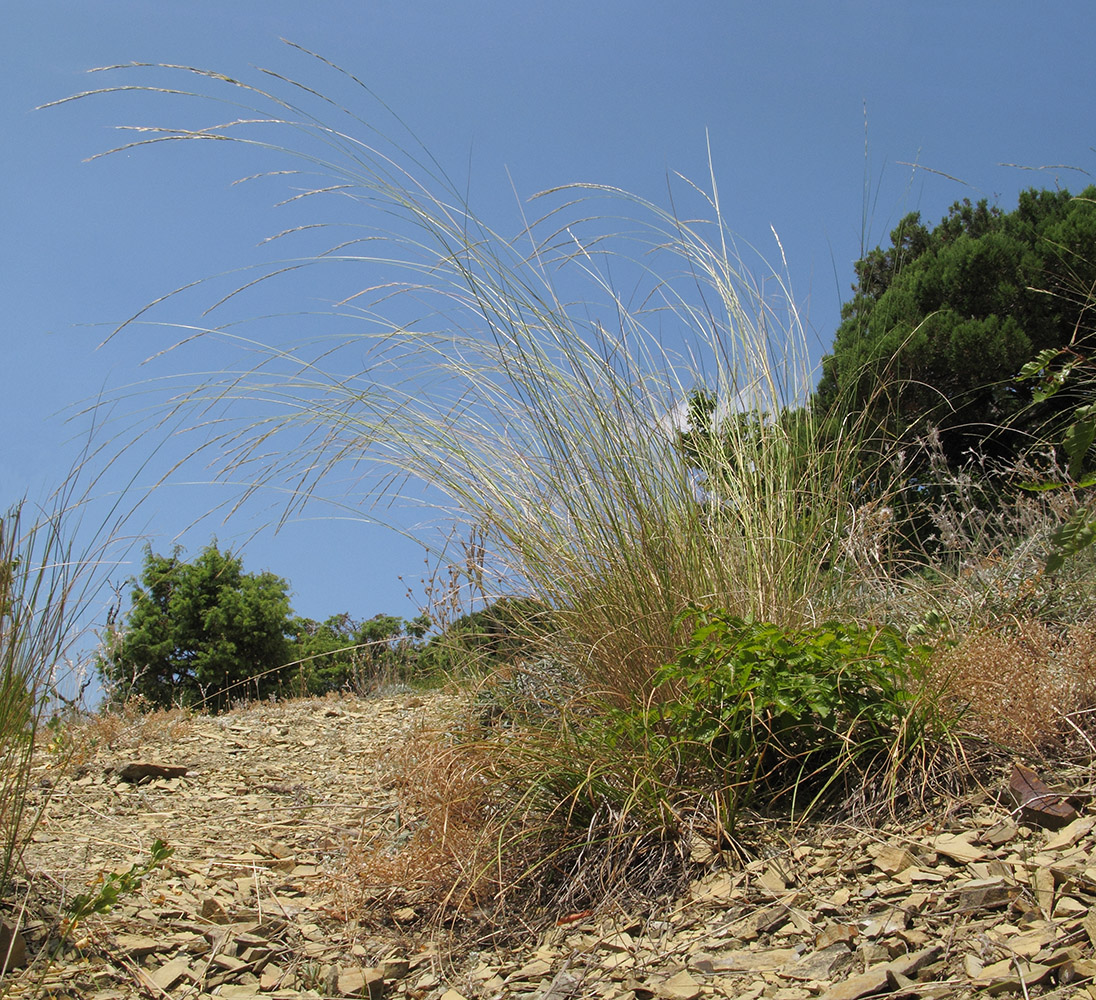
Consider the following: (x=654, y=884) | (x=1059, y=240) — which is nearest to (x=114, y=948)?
(x=654, y=884)

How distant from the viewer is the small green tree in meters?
9.79

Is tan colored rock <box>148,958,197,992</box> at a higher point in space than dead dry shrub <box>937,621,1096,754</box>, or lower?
lower

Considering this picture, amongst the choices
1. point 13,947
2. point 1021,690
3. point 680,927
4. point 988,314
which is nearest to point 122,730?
point 13,947

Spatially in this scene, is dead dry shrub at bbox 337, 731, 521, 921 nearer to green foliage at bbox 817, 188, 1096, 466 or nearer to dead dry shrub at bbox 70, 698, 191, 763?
dead dry shrub at bbox 70, 698, 191, 763

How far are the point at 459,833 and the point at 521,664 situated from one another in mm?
876

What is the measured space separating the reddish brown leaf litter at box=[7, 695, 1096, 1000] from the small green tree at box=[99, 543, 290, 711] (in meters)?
7.34

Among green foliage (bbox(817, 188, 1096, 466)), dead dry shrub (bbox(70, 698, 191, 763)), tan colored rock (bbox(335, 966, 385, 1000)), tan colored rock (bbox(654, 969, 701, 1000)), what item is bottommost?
tan colored rock (bbox(654, 969, 701, 1000))

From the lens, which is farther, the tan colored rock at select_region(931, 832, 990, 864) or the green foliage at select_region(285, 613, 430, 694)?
the green foliage at select_region(285, 613, 430, 694)

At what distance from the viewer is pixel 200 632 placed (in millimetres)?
10156

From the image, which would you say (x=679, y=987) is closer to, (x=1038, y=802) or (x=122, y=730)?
(x=1038, y=802)

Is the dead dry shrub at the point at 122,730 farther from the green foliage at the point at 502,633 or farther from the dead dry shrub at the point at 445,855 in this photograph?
the dead dry shrub at the point at 445,855

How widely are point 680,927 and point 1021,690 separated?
111 centimetres

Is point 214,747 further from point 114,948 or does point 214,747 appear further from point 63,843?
point 114,948

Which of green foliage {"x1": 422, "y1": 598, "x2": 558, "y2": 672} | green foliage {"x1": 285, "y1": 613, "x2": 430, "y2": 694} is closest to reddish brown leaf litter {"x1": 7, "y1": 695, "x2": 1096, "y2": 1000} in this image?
green foliage {"x1": 422, "y1": 598, "x2": 558, "y2": 672}
